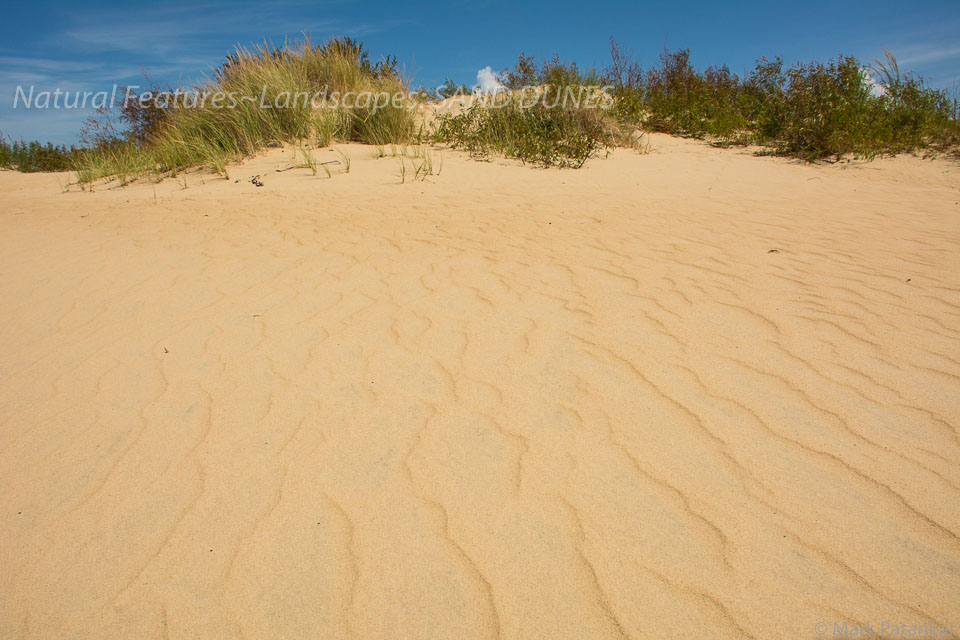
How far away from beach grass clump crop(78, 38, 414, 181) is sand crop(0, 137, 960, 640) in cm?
572

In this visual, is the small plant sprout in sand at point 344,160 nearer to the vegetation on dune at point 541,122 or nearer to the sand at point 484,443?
the vegetation on dune at point 541,122

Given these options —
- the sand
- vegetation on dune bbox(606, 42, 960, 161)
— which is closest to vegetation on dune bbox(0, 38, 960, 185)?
vegetation on dune bbox(606, 42, 960, 161)

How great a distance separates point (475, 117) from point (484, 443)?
949 centimetres

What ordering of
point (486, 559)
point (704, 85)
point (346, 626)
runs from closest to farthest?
point (346, 626), point (486, 559), point (704, 85)

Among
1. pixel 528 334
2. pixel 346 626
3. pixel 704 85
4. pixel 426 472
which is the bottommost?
pixel 346 626

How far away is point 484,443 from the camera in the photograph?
2.01 meters

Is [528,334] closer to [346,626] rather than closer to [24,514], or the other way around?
[346,626]

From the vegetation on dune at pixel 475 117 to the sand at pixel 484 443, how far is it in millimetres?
5908

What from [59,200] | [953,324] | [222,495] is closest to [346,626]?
[222,495]

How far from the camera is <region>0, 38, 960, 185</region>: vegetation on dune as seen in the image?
30.7ft

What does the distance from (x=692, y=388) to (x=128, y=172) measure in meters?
10.3

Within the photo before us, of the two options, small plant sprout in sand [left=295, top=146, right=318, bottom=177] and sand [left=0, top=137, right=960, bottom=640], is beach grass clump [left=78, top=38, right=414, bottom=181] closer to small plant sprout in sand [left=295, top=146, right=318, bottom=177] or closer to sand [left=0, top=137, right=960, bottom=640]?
small plant sprout in sand [left=295, top=146, right=318, bottom=177]

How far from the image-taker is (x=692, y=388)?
230 cm

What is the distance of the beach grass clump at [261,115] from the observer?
9023 millimetres
